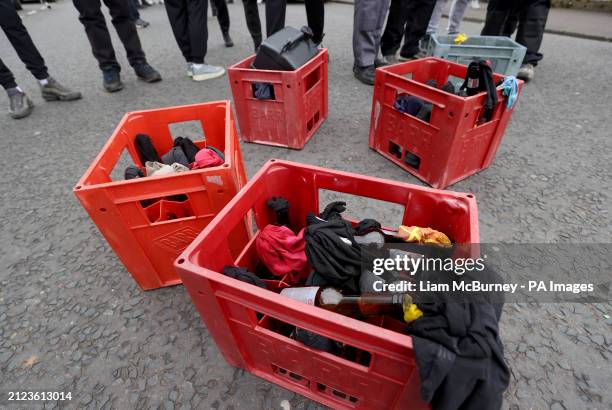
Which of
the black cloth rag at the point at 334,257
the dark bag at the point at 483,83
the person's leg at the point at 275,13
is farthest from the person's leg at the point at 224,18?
the black cloth rag at the point at 334,257

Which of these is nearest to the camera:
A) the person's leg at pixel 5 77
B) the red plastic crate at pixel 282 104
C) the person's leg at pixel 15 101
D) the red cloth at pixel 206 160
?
the red cloth at pixel 206 160

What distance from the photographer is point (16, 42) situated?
2508 millimetres

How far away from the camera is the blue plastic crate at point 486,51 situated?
7.85ft

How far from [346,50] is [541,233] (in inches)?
131

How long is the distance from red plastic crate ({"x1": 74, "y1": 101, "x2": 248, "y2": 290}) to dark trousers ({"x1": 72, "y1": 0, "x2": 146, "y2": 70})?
1943mm

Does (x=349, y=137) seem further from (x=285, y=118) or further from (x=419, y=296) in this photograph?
(x=419, y=296)

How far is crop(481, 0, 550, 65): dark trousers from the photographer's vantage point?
8.92ft

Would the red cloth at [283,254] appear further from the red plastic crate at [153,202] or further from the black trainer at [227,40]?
the black trainer at [227,40]

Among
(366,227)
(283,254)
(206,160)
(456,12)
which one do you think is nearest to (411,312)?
(366,227)

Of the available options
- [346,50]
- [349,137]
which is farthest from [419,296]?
[346,50]

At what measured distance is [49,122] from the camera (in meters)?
2.64

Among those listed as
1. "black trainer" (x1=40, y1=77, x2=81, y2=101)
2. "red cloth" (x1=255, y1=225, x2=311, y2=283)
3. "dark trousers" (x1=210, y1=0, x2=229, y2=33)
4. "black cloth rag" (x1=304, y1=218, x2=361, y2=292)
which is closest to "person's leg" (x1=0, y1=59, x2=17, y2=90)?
"black trainer" (x1=40, y1=77, x2=81, y2=101)

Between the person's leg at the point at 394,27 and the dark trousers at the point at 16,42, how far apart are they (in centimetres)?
316

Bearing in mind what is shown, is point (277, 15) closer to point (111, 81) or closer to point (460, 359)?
point (111, 81)
